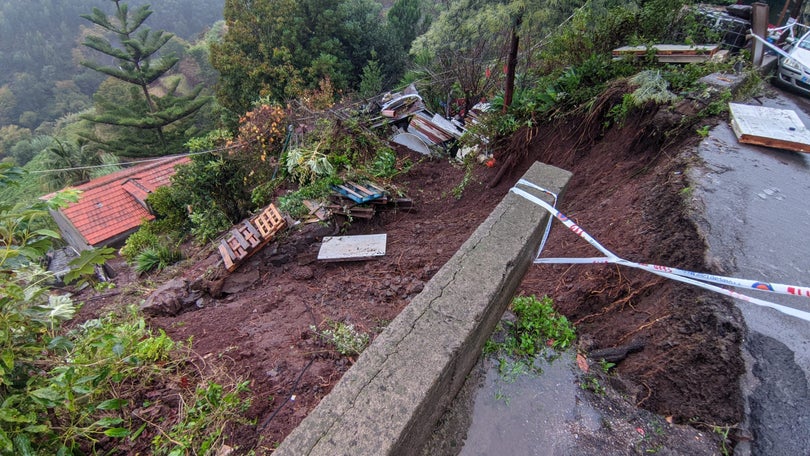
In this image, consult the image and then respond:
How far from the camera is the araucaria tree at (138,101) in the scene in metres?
19.0

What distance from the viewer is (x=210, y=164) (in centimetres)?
741

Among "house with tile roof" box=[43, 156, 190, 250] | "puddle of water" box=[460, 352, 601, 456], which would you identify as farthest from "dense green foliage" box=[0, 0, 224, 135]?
"puddle of water" box=[460, 352, 601, 456]

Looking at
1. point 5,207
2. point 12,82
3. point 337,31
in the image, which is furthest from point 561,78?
point 12,82

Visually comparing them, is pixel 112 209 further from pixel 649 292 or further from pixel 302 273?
pixel 649 292

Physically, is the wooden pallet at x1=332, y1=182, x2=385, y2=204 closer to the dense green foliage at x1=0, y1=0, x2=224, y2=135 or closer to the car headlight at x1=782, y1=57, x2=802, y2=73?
the car headlight at x1=782, y1=57, x2=802, y2=73

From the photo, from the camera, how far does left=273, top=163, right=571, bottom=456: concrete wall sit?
1.42 m

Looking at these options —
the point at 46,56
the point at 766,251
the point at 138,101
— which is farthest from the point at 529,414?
the point at 46,56

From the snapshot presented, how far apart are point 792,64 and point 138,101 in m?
25.9

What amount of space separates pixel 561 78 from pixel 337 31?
599 inches

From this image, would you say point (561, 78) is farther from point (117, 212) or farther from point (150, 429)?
point (117, 212)

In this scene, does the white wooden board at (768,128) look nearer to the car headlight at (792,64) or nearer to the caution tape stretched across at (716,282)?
the caution tape stretched across at (716,282)

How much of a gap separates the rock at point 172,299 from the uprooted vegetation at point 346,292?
180 mm

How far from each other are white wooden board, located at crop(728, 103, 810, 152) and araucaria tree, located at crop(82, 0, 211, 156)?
21993 mm

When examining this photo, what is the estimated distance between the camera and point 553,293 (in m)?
Result: 2.77
